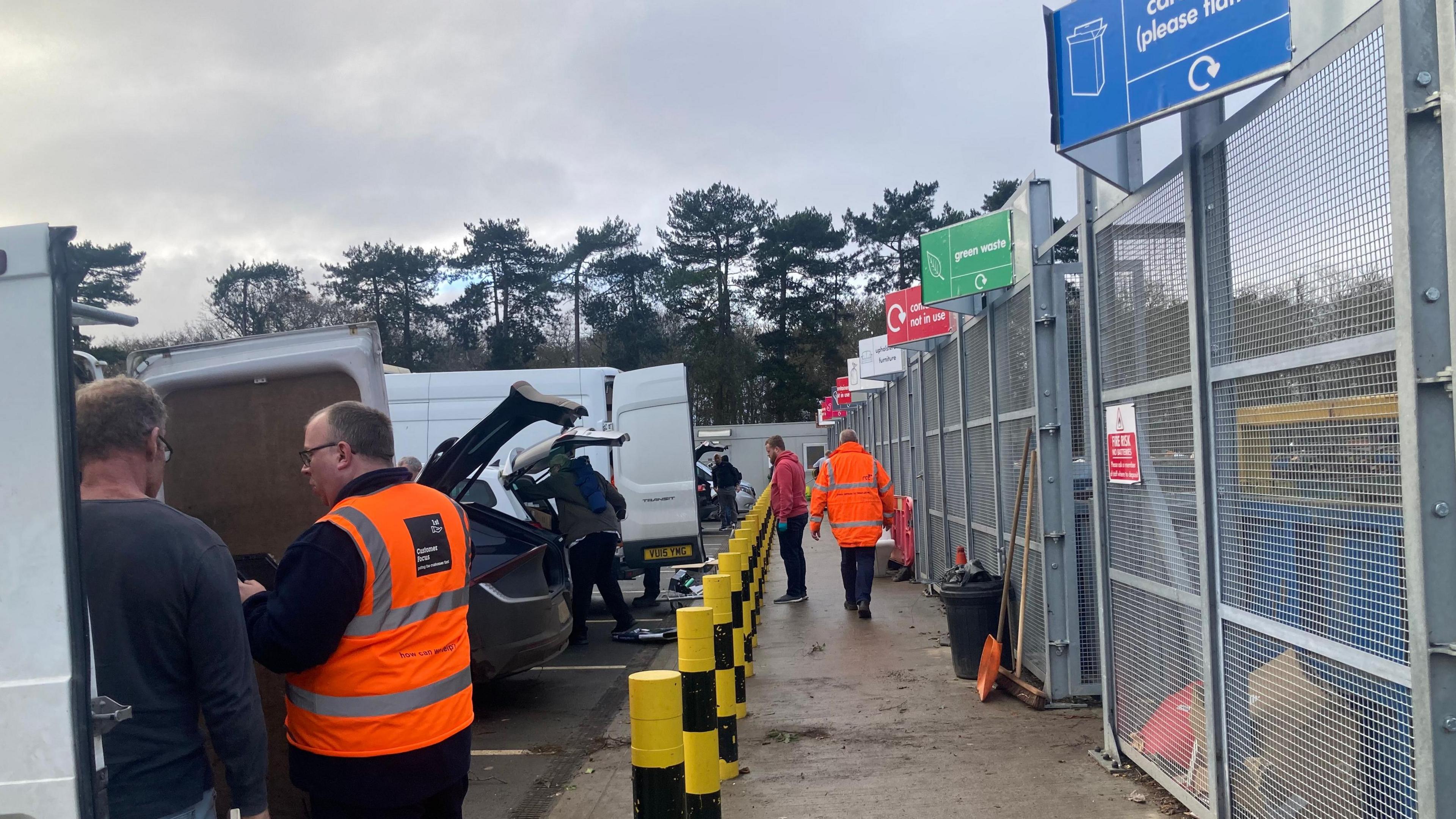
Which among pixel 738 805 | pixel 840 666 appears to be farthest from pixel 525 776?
pixel 840 666

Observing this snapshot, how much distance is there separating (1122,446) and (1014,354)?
2.54m

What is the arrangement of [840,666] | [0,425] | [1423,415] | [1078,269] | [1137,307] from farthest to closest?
[840,666], [1078,269], [1137,307], [1423,415], [0,425]

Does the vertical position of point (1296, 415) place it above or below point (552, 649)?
above

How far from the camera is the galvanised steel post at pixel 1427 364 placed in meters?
2.68

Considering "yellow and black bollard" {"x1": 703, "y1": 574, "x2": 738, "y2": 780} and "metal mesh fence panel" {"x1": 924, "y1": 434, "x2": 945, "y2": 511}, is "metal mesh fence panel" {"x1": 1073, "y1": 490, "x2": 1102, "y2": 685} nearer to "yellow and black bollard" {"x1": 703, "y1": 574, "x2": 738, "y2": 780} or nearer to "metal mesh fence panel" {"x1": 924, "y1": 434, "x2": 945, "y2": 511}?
"yellow and black bollard" {"x1": 703, "y1": 574, "x2": 738, "y2": 780}

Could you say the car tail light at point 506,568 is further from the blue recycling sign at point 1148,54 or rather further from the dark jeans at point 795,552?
the dark jeans at point 795,552

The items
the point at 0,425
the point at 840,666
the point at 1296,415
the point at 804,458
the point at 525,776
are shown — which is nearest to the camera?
the point at 0,425

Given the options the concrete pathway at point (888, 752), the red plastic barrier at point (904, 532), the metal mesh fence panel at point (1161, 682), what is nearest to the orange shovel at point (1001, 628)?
the concrete pathway at point (888, 752)

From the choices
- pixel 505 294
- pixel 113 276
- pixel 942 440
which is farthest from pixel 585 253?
pixel 942 440

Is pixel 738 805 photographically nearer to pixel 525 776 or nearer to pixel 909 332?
pixel 525 776

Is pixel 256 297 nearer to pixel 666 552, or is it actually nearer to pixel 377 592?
pixel 666 552

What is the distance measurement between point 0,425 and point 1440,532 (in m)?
3.30

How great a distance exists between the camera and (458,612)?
3.03m

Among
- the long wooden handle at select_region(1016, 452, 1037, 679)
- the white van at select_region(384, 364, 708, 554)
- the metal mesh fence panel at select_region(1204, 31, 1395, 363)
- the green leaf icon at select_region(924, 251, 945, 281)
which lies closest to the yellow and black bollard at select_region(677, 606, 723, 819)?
the metal mesh fence panel at select_region(1204, 31, 1395, 363)
